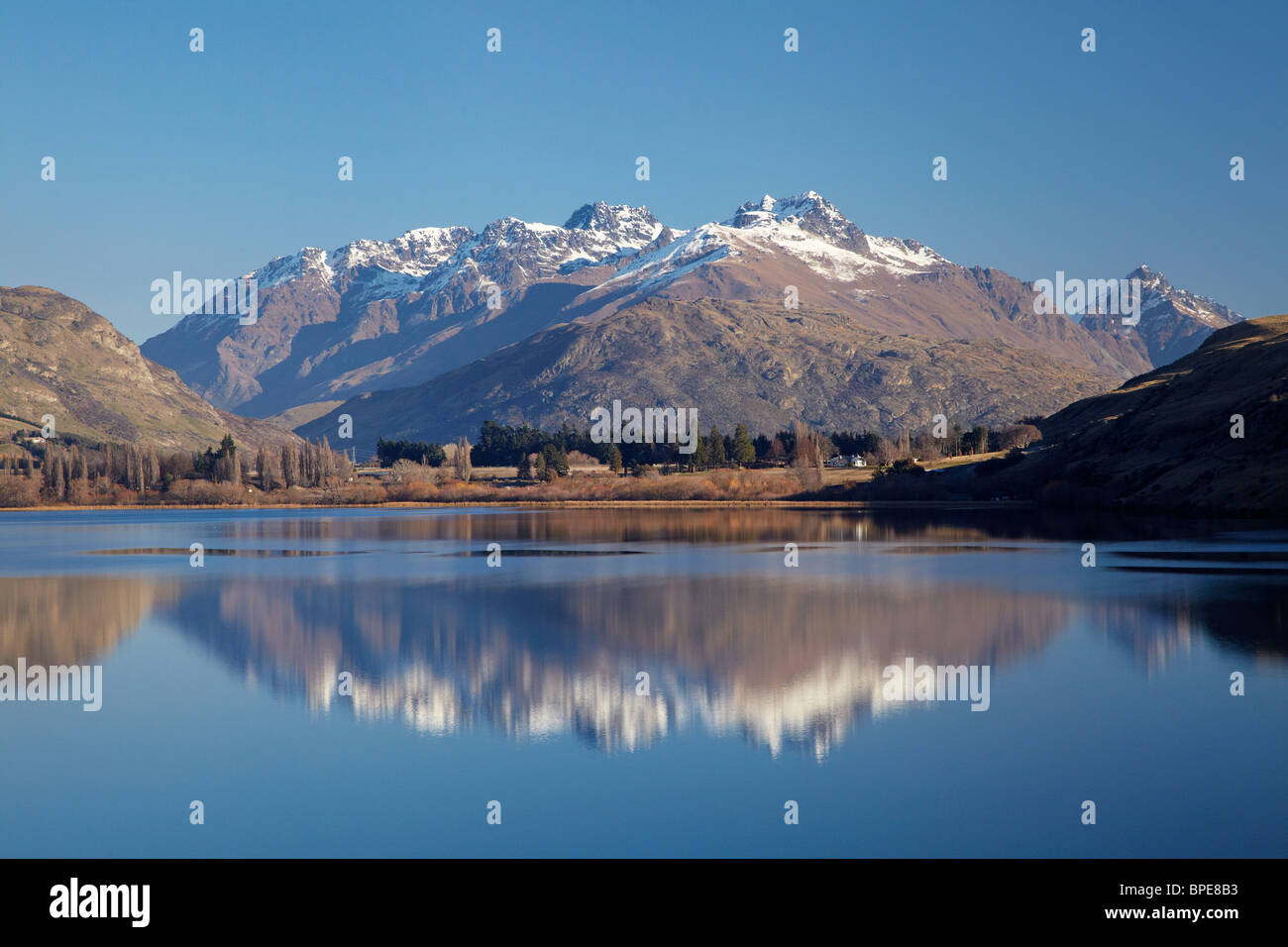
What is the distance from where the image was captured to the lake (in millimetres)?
17266

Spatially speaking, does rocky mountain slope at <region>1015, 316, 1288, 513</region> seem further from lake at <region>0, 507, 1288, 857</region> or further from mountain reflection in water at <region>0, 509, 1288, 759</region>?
lake at <region>0, 507, 1288, 857</region>

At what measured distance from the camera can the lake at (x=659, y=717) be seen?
17.3 metres

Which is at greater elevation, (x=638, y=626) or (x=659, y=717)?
(x=638, y=626)

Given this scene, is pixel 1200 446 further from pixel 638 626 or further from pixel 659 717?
pixel 659 717

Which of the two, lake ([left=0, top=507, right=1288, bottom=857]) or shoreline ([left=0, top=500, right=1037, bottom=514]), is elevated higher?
shoreline ([left=0, top=500, right=1037, bottom=514])

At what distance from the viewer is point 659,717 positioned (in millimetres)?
23922

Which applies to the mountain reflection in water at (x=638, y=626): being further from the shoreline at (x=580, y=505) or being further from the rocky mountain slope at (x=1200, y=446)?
the shoreline at (x=580, y=505)

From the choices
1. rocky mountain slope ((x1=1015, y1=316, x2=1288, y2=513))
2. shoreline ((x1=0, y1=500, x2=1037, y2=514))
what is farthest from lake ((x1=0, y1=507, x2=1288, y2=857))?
shoreline ((x1=0, y1=500, x2=1037, y2=514))

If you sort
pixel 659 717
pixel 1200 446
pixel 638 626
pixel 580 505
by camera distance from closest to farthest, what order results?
pixel 659 717 < pixel 638 626 < pixel 1200 446 < pixel 580 505

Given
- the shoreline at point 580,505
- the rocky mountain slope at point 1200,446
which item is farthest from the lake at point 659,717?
the shoreline at point 580,505

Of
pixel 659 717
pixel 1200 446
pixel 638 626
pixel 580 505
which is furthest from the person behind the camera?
pixel 580 505

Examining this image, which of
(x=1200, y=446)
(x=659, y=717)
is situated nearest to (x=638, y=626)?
(x=659, y=717)
